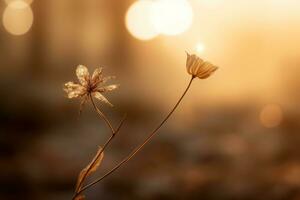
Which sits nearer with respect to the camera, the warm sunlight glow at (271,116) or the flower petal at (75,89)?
the flower petal at (75,89)

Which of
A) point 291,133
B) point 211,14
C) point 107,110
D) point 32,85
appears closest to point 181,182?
point 291,133

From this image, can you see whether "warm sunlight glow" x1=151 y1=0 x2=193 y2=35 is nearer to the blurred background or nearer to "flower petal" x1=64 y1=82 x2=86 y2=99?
the blurred background

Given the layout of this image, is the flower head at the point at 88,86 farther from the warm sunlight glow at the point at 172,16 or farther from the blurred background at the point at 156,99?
the warm sunlight glow at the point at 172,16

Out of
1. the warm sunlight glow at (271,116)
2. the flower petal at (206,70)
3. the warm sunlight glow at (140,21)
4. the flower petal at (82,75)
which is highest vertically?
the warm sunlight glow at (140,21)

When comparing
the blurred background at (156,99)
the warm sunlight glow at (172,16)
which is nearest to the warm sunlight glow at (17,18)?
the blurred background at (156,99)

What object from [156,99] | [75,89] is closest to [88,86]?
[75,89]

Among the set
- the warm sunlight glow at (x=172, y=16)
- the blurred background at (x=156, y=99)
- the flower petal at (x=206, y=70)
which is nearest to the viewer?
the flower petal at (x=206, y=70)

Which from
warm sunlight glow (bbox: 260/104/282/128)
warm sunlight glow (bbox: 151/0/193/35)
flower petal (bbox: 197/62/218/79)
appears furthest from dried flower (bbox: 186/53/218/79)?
warm sunlight glow (bbox: 151/0/193/35)
